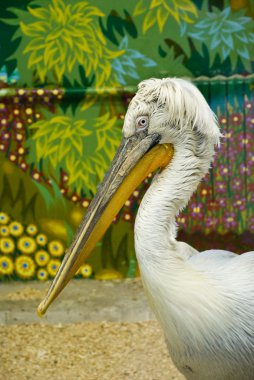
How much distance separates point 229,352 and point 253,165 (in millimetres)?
2512

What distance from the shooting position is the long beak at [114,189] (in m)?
2.80

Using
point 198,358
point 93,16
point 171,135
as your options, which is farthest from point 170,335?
point 93,16

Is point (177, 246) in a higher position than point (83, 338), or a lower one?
higher

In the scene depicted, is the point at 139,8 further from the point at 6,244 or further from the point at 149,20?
the point at 6,244

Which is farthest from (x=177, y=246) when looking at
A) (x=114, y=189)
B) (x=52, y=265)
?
(x=52, y=265)

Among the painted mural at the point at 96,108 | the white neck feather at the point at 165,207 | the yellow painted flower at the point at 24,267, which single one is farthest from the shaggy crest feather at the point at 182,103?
the yellow painted flower at the point at 24,267

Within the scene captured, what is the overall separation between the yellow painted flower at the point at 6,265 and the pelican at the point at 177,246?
7.43ft

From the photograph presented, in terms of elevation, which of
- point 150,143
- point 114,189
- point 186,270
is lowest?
point 186,270

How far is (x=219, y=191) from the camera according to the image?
5.03m

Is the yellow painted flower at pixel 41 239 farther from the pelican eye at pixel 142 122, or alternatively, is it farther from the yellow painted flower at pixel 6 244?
the pelican eye at pixel 142 122

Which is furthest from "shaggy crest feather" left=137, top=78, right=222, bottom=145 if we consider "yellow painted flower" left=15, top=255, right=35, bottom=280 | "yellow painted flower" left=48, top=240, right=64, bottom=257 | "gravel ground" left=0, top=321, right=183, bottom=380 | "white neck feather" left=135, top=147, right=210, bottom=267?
"yellow painted flower" left=15, top=255, right=35, bottom=280

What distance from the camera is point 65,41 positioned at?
4.84 m

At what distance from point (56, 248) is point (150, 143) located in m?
2.37

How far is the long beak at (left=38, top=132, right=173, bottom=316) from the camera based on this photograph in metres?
2.80
